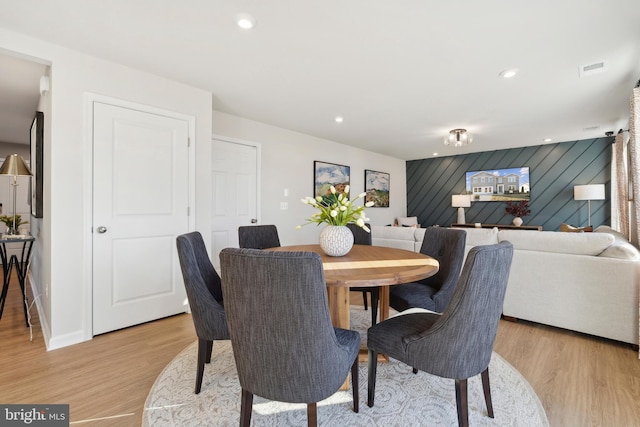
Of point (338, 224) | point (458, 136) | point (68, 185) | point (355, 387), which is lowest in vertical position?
point (355, 387)

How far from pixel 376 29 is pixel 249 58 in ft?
3.48

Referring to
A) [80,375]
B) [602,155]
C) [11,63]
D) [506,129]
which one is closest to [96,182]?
[11,63]

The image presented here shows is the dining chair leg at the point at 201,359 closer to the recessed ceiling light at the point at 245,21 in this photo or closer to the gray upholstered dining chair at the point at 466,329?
the gray upholstered dining chair at the point at 466,329

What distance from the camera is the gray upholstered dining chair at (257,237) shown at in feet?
8.95

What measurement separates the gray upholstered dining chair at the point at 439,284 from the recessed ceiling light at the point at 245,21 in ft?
6.73

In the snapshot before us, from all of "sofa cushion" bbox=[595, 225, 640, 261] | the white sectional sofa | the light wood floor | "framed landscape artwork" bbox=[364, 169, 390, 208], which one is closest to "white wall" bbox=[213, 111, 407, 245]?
"framed landscape artwork" bbox=[364, 169, 390, 208]

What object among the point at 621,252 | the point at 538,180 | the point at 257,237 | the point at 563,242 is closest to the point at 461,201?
the point at 538,180

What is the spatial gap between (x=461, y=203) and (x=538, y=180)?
4.70ft

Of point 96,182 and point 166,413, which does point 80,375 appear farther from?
point 96,182

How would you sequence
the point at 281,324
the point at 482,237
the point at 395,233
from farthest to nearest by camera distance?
the point at 395,233 < the point at 482,237 < the point at 281,324

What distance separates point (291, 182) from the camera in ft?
15.7

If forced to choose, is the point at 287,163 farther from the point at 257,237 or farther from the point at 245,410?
the point at 245,410

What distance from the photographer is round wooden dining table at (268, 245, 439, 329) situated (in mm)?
1381

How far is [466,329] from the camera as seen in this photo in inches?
49.4
